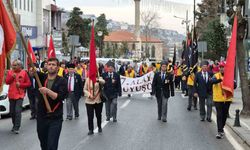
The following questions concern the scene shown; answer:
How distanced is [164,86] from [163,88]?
73mm

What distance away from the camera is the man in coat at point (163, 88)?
16.9 metres

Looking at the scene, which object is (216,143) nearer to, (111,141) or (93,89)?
(111,141)

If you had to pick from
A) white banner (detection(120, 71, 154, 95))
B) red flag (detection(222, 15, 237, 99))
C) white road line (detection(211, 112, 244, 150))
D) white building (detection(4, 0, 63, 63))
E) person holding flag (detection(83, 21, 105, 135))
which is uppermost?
white building (detection(4, 0, 63, 63))

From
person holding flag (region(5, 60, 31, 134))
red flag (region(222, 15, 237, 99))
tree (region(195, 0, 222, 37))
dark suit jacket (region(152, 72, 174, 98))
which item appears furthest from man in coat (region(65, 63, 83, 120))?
tree (region(195, 0, 222, 37))

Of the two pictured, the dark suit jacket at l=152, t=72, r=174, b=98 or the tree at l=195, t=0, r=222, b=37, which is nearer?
the dark suit jacket at l=152, t=72, r=174, b=98

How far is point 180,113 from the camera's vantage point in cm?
1967

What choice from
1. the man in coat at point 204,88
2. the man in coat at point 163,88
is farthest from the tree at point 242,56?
the man in coat at point 163,88

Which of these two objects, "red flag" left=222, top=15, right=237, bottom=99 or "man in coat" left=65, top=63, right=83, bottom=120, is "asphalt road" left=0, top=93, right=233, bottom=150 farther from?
"red flag" left=222, top=15, right=237, bottom=99

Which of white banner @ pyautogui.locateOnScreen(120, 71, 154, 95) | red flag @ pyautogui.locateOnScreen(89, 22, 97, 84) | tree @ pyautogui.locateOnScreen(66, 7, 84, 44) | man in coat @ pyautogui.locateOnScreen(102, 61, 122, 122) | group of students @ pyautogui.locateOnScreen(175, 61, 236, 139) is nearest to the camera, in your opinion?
red flag @ pyautogui.locateOnScreen(89, 22, 97, 84)

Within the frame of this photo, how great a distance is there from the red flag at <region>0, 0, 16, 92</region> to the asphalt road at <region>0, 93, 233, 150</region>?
4321mm

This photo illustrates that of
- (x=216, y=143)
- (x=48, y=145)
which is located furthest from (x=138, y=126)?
(x=48, y=145)

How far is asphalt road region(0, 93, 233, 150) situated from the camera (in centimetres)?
1192

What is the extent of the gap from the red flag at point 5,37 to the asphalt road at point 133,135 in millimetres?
4321

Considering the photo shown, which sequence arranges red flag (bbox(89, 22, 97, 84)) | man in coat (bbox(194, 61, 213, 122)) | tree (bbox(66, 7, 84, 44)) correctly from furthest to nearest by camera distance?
1. tree (bbox(66, 7, 84, 44))
2. man in coat (bbox(194, 61, 213, 122))
3. red flag (bbox(89, 22, 97, 84))
